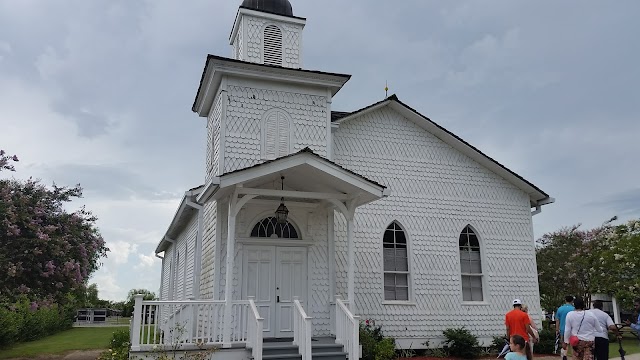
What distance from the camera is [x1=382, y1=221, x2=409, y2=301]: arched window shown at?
14430 millimetres

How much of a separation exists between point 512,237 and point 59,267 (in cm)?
1321

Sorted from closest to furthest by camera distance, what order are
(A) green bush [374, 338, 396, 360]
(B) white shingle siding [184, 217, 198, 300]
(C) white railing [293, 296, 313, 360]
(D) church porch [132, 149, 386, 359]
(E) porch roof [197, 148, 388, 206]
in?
1. (C) white railing [293, 296, 313, 360]
2. (D) church porch [132, 149, 386, 359]
3. (E) porch roof [197, 148, 388, 206]
4. (A) green bush [374, 338, 396, 360]
5. (B) white shingle siding [184, 217, 198, 300]

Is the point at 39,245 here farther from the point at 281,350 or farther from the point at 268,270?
the point at 281,350

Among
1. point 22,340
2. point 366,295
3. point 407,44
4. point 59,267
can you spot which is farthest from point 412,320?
point 22,340

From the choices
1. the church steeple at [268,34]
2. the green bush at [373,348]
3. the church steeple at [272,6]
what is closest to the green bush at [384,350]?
the green bush at [373,348]

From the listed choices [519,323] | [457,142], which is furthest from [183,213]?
[519,323]

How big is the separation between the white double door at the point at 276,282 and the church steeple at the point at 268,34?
5.29 meters

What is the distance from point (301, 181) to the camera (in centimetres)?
1206

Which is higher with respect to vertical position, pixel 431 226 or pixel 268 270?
pixel 431 226

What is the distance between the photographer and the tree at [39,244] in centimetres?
1427

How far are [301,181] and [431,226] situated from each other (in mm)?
4891

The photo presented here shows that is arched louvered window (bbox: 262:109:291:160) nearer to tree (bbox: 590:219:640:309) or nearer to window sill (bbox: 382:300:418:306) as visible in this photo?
window sill (bbox: 382:300:418:306)

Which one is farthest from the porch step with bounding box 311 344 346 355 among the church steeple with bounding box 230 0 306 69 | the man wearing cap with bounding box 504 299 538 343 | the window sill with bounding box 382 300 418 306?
the church steeple with bounding box 230 0 306 69

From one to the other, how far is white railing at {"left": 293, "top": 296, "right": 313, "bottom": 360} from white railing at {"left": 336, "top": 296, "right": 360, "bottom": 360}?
97cm
